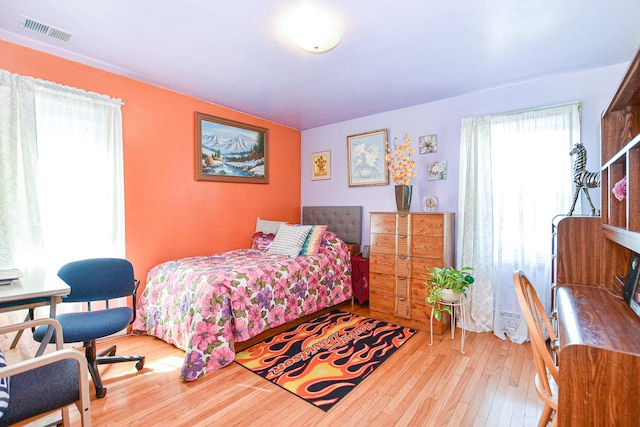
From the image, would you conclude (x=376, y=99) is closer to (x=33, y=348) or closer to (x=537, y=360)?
(x=537, y=360)

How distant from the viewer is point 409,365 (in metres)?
2.29

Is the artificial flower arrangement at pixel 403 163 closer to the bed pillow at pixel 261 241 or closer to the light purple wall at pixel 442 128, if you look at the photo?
the light purple wall at pixel 442 128

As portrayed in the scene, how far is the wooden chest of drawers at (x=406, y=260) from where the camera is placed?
9.49 ft

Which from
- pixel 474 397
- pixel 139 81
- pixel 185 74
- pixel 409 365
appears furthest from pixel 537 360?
pixel 139 81

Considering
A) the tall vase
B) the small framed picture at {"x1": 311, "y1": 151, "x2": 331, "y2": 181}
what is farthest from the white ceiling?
the small framed picture at {"x1": 311, "y1": 151, "x2": 331, "y2": 181}

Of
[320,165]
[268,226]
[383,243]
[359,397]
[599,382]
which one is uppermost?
[320,165]

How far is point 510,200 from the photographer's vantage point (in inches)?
112

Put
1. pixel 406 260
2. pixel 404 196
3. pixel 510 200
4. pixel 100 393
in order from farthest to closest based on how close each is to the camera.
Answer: pixel 404 196 → pixel 406 260 → pixel 510 200 → pixel 100 393

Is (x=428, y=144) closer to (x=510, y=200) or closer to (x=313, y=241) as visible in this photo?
(x=510, y=200)

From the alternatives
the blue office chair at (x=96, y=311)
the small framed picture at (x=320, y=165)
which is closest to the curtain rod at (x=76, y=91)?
the blue office chair at (x=96, y=311)

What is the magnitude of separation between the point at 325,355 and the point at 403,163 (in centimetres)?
214

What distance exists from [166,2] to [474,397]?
3133mm

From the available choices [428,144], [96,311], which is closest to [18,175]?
[96,311]

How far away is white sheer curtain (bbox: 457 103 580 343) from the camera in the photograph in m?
2.64
